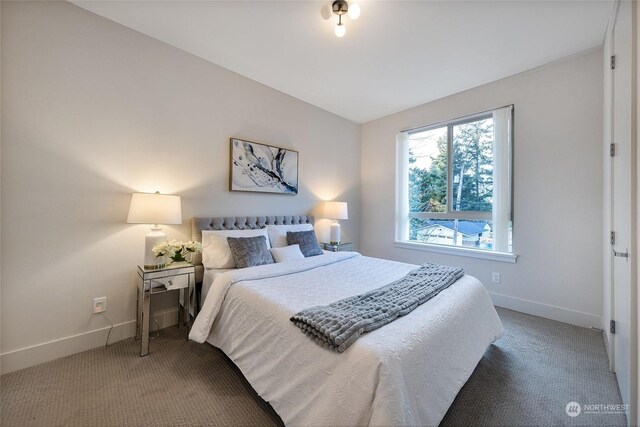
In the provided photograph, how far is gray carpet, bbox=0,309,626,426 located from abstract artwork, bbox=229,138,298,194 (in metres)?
1.78

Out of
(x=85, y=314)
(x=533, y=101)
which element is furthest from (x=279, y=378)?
(x=533, y=101)

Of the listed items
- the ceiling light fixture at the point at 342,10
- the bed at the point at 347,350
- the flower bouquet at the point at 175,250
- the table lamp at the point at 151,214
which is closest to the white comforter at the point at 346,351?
the bed at the point at 347,350

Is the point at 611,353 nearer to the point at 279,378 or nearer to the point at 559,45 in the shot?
the point at 279,378

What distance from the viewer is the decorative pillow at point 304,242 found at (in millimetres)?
3010

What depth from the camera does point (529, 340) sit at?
2.31m

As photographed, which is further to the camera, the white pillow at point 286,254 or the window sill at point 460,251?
the window sill at point 460,251

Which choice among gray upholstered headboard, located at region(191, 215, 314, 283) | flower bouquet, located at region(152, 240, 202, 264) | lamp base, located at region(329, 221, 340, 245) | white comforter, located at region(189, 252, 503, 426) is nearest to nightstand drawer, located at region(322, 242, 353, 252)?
lamp base, located at region(329, 221, 340, 245)

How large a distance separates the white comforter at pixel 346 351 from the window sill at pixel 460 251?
125 cm

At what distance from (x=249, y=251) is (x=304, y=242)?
760 mm

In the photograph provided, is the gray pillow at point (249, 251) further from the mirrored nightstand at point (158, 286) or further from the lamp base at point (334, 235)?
the lamp base at point (334, 235)

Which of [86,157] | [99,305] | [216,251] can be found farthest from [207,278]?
[86,157]

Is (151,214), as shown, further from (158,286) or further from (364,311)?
(364,311)

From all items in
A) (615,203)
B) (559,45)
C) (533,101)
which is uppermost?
(559,45)

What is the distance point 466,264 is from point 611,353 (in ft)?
5.08
